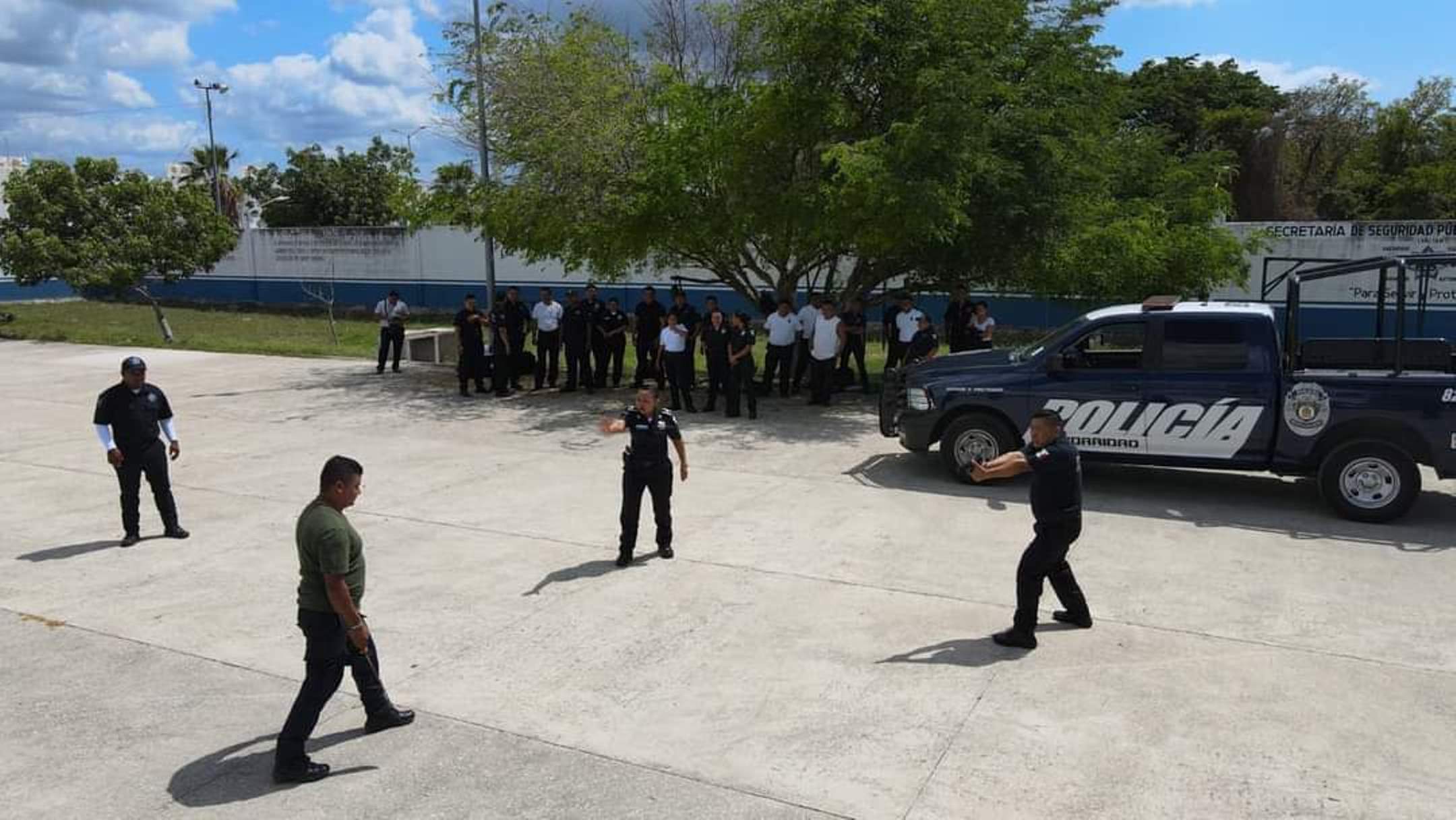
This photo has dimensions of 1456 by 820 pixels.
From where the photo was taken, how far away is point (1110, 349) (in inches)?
406

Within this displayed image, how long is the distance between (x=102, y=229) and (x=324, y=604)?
2661 centimetres

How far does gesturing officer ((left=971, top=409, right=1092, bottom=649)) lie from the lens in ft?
19.9

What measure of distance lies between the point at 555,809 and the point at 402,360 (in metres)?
18.5

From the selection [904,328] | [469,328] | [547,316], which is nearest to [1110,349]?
[904,328]

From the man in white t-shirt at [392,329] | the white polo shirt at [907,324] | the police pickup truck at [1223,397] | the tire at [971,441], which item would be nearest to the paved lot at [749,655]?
the tire at [971,441]

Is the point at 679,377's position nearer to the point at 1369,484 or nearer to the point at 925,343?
the point at 925,343

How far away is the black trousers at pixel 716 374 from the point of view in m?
14.5

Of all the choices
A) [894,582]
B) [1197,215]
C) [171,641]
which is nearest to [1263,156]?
[1197,215]

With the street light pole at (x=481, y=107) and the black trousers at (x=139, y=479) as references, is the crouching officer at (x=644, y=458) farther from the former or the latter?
the street light pole at (x=481, y=107)

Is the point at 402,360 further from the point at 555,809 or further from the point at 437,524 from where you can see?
the point at 555,809

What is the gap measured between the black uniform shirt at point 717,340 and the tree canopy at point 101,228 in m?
18.7

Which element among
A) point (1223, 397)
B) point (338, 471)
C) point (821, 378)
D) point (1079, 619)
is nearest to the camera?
point (338, 471)

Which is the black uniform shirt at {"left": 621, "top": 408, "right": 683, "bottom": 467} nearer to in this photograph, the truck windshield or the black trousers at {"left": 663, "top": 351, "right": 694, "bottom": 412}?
the truck windshield

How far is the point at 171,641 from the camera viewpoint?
6.41m
